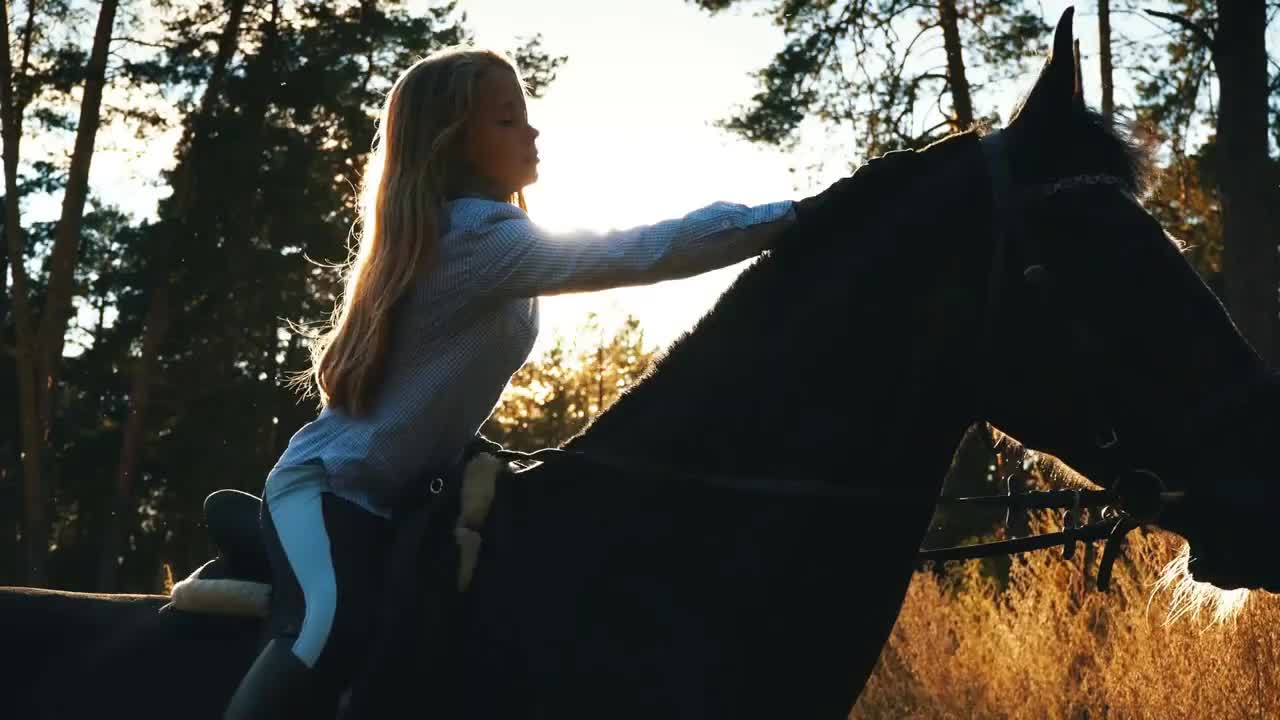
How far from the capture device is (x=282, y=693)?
2395 mm

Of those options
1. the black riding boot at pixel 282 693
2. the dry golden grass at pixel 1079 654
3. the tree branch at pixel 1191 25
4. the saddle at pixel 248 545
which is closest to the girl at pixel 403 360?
the black riding boot at pixel 282 693

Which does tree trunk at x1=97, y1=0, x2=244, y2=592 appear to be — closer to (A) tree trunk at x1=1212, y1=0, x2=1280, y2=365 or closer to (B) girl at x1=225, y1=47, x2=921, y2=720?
(A) tree trunk at x1=1212, y1=0, x2=1280, y2=365

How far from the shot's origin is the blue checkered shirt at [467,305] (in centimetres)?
255

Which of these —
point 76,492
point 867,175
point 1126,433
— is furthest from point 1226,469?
point 76,492

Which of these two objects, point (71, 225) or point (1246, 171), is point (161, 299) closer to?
point (71, 225)

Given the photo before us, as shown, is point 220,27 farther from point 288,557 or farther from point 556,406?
point 556,406

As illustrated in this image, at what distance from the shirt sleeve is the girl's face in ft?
1.04

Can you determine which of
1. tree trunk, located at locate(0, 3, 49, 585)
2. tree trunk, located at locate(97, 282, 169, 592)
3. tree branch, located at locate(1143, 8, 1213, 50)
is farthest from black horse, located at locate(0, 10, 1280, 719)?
tree trunk, located at locate(97, 282, 169, 592)

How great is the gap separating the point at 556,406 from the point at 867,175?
40214 millimetres

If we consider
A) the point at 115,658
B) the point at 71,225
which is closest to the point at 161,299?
the point at 71,225

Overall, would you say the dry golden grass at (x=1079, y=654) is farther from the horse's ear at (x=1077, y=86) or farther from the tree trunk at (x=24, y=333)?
the tree trunk at (x=24, y=333)

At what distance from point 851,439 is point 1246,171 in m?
10.1

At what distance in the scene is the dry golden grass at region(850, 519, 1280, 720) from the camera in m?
5.11

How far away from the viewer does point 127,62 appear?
1925 centimetres
